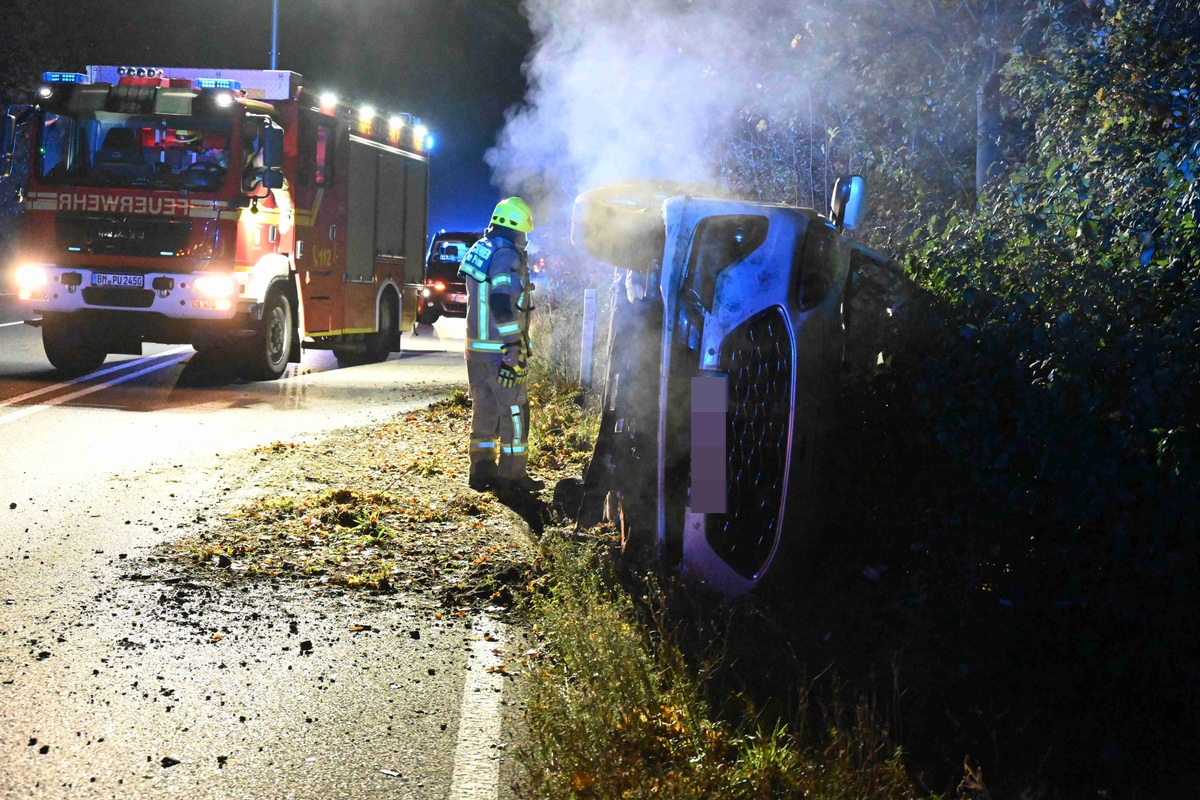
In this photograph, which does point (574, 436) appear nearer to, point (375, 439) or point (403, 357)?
point (375, 439)

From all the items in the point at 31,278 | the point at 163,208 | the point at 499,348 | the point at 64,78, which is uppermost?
the point at 64,78

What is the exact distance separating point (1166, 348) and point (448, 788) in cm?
256

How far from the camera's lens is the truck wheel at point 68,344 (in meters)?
15.0

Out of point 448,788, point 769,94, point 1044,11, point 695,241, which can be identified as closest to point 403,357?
point 769,94

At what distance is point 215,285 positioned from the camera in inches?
565

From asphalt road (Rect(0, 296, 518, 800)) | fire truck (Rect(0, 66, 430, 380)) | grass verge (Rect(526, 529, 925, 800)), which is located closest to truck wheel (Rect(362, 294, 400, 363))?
fire truck (Rect(0, 66, 430, 380))

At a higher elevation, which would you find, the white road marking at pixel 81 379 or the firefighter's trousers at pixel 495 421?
the firefighter's trousers at pixel 495 421

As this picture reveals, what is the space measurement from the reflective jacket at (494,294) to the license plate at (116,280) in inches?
258

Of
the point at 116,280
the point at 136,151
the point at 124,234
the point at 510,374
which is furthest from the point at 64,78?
the point at 510,374

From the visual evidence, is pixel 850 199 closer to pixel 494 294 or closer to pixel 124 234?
pixel 494 294

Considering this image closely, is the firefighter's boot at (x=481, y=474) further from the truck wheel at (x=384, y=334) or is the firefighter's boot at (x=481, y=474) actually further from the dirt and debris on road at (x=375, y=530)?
the truck wheel at (x=384, y=334)

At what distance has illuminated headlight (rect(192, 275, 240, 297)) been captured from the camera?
47.0 ft

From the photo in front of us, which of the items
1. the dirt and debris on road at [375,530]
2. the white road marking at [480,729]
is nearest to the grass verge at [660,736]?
the white road marking at [480,729]

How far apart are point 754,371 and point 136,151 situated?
10.8m
